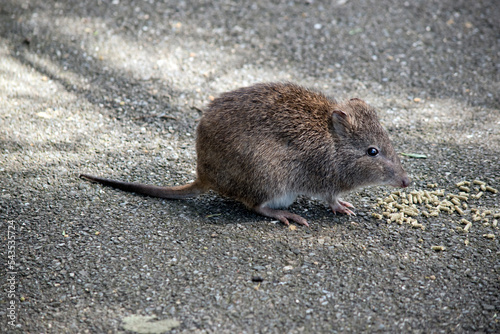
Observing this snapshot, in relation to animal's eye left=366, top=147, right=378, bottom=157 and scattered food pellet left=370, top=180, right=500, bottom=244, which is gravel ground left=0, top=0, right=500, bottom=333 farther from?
animal's eye left=366, top=147, right=378, bottom=157

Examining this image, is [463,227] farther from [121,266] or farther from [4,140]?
[4,140]

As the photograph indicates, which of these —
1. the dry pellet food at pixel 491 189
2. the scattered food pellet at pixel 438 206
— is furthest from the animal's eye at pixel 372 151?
the dry pellet food at pixel 491 189

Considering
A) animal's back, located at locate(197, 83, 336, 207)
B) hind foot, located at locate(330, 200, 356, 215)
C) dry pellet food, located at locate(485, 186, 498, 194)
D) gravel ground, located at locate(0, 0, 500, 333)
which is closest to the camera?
gravel ground, located at locate(0, 0, 500, 333)

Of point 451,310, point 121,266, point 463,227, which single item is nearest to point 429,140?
point 463,227

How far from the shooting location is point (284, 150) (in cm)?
486

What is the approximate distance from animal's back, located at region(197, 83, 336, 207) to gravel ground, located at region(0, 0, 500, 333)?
39 cm

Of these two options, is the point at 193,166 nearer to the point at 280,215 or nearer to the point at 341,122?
the point at 280,215

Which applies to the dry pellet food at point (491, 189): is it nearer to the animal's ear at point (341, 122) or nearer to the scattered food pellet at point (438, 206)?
the scattered food pellet at point (438, 206)

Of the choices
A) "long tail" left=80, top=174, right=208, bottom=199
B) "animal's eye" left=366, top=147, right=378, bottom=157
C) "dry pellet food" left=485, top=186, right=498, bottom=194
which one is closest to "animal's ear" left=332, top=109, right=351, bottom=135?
"animal's eye" left=366, top=147, right=378, bottom=157

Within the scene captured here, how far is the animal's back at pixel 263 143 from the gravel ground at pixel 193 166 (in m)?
0.39

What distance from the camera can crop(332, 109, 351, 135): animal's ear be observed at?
489cm

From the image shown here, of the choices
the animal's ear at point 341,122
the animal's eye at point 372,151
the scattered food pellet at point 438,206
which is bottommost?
the scattered food pellet at point 438,206

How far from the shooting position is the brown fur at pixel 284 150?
4789mm

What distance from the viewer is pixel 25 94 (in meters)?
6.67
